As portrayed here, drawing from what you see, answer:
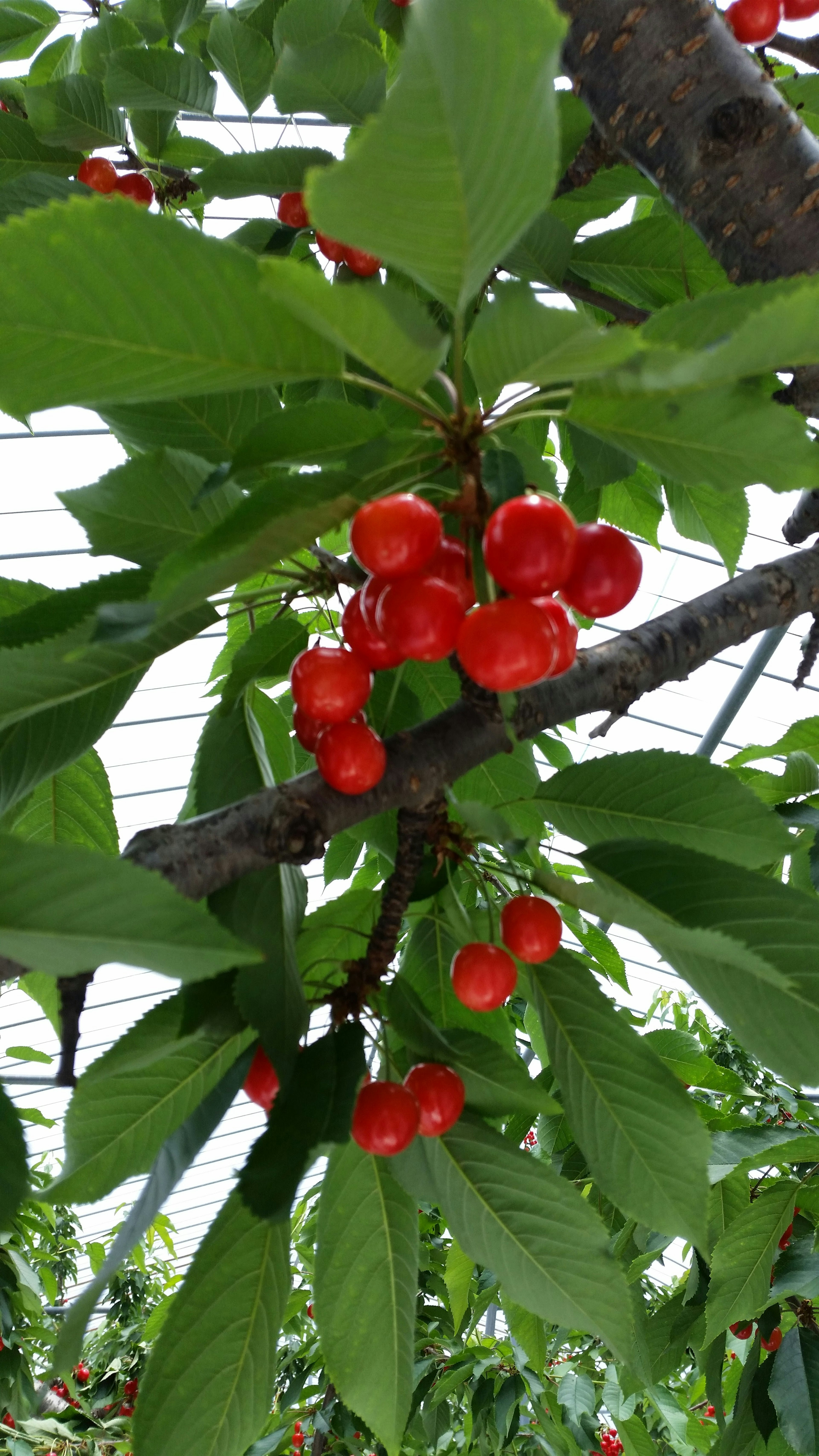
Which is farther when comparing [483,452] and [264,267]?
[483,452]

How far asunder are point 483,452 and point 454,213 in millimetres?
263

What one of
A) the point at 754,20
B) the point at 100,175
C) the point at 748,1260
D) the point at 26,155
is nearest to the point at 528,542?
the point at 754,20

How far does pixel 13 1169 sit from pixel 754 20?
1322 millimetres

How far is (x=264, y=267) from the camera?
53cm

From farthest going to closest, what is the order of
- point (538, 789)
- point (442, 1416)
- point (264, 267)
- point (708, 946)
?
point (442, 1416) → point (538, 789) → point (708, 946) → point (264, 267)

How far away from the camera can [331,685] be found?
2.86ft

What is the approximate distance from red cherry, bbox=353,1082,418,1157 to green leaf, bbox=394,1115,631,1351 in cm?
10

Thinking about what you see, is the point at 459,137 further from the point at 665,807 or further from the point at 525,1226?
the point at 525,1226

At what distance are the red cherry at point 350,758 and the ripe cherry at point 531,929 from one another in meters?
0.28

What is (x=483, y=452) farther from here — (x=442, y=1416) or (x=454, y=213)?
(x=442, y=1416)

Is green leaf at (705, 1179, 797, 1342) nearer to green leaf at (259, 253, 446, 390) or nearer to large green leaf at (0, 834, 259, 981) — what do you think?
large green leaf at (0, 834, 259, 981)

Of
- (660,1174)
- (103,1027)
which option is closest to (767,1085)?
(660,1174)

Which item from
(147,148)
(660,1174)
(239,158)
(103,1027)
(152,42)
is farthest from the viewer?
(103,1027)

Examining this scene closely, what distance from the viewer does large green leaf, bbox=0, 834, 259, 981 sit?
53cm
